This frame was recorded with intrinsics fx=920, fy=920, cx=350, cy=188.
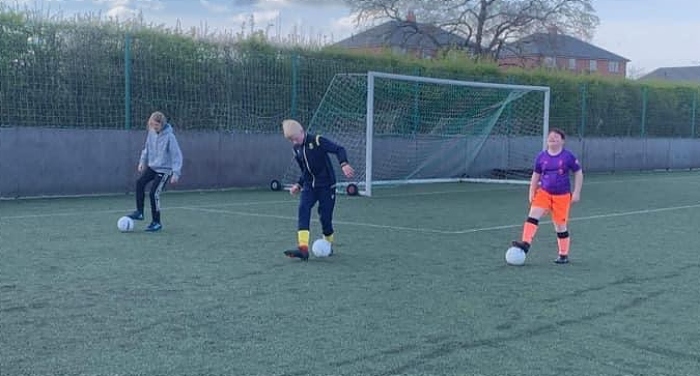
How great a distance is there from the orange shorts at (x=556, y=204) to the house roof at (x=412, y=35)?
132 ft

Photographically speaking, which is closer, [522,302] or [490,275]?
[522,302]

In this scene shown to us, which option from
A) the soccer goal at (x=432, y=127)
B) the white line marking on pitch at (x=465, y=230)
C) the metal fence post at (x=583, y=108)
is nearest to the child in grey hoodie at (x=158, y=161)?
the white line marking on pitch at (x=465, y=230)

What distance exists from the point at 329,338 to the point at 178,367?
118 centimetres

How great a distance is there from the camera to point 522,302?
7762 millimetres

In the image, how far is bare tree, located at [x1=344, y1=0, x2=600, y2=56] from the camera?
49.8m

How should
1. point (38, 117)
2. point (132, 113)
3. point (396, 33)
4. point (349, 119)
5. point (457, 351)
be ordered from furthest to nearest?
point (396, 33) < point (349, 119) < point (132, 113) < point (38, 117) < point (457, 351)

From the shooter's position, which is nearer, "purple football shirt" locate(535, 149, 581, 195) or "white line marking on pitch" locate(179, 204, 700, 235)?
"purple football shirt" locate(535, 149, 581, 195)

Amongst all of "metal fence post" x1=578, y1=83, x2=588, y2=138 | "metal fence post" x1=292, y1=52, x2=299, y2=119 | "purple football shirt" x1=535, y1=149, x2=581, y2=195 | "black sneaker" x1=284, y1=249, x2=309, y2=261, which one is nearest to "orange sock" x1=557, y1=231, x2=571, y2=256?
"purple football shirt" x1=535, y1=149, x2=581, y2=195

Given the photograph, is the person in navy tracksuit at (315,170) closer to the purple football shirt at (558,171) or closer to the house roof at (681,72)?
the purple football shirt at (558,171)

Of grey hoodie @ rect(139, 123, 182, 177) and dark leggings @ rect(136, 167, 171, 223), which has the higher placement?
grey hoodie @ rect(139, 123, 182, 177)

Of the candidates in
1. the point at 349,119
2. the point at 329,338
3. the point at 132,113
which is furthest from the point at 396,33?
the point at 329,338

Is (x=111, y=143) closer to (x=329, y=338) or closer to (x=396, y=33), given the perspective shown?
(x=329, y=338)

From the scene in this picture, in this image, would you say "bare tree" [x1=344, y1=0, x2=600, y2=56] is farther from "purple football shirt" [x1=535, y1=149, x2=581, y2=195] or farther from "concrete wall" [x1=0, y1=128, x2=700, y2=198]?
"purple football shirt" [x1=535, y1=149, x2=581, y2=195]

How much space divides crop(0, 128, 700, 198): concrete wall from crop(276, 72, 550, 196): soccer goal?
0.04 metres
